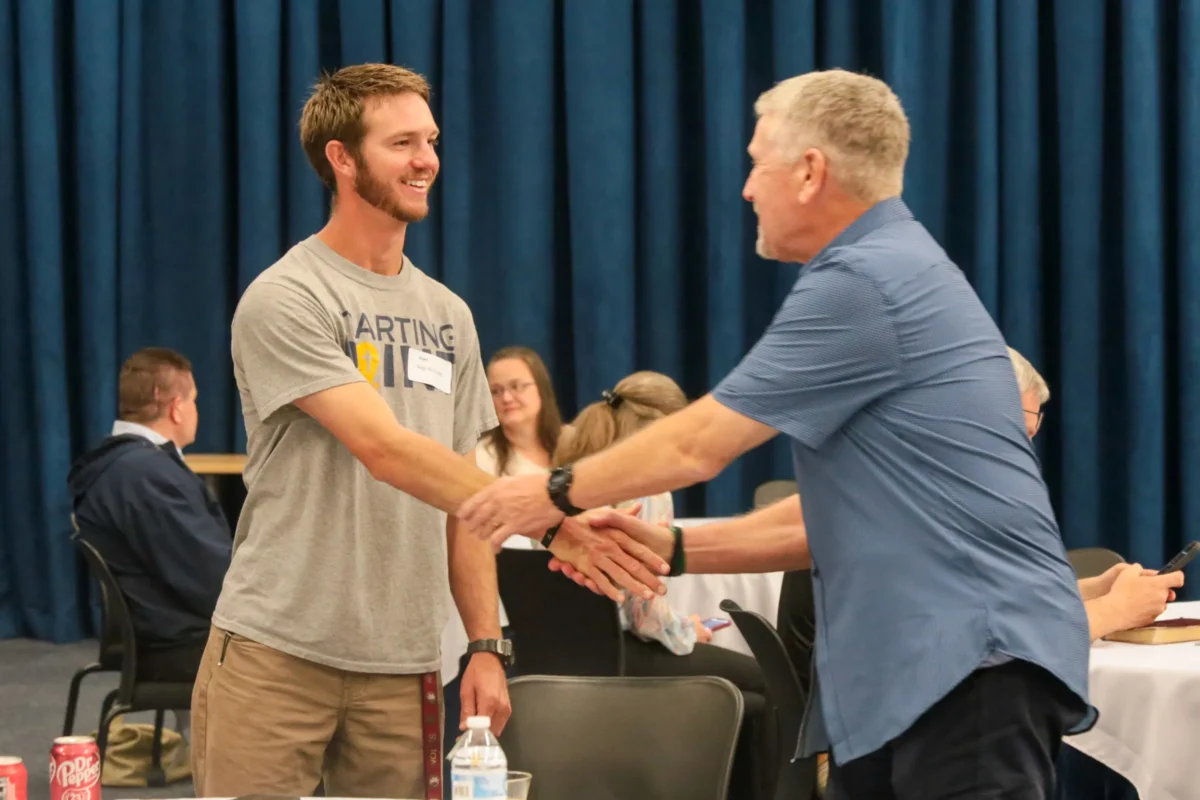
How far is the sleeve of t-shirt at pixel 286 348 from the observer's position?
7.39ft

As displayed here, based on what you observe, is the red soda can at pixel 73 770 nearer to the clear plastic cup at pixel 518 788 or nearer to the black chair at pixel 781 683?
the clear plastic cup at pixel 518 788

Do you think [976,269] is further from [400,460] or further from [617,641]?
[400,460]

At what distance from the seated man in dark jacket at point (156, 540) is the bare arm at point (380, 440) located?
2.25 meters

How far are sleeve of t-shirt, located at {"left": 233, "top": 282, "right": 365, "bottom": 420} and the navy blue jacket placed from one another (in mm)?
2197

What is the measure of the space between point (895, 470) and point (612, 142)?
5.36 m

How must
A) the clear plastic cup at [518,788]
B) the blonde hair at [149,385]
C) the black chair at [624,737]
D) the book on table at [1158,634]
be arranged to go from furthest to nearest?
1. the blonde hair at [149,385]
2. the book on table at [1158,634]
3. the black chair at [624,737]
4. the clear plastic cup at [518,788]

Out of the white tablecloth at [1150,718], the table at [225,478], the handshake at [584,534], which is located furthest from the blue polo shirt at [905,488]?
the table at [225,478]

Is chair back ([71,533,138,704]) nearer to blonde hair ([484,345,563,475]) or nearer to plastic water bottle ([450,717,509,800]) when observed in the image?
blonde hair ([484,345,563,475])

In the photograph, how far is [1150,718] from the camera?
9.77ft

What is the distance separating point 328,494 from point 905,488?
97 cm

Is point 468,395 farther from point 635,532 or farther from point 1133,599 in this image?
point 1133,599

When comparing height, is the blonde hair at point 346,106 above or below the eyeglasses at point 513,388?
above

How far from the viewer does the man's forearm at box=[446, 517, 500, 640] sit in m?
2.54

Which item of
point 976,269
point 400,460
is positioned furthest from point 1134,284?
point 400,460
